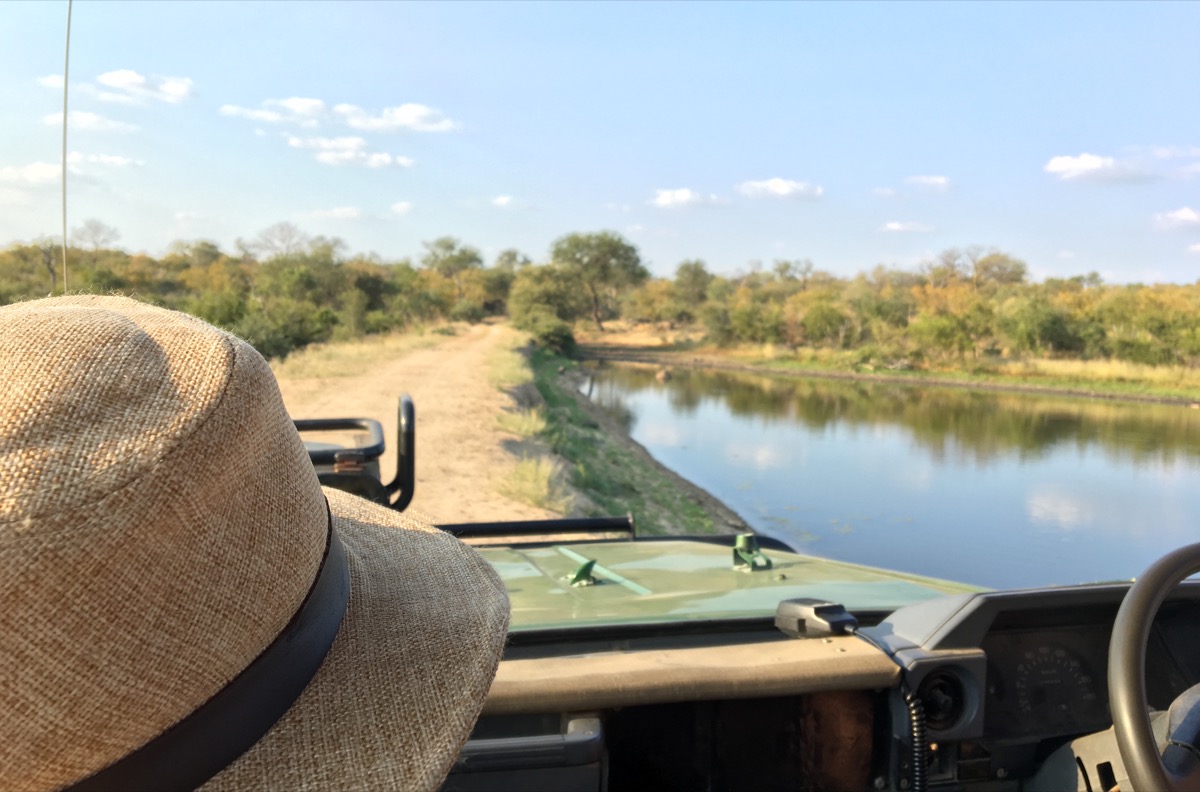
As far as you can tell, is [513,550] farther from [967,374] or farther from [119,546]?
[967,374]

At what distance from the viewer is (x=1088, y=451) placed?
2625 centimetres

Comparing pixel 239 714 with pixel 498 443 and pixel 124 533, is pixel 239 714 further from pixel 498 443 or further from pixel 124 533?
pixel 498 443

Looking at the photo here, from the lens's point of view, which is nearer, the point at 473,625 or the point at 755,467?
the point at 473,625

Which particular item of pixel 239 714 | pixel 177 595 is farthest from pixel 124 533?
pixel 239 714

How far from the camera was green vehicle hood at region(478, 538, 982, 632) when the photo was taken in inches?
96.8

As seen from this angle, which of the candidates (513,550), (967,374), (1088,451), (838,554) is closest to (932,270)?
(967,374)

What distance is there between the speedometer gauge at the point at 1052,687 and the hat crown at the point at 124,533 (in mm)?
1810

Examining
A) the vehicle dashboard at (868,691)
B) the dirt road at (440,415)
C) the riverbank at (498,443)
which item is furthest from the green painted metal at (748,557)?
the riverbank at (498,443)

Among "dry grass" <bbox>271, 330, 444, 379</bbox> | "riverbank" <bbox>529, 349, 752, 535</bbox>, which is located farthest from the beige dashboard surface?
"dry grass" <bbox>271, 330, 444, 379</bbox>

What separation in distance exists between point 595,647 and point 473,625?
103 centimetres

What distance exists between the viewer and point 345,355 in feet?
107

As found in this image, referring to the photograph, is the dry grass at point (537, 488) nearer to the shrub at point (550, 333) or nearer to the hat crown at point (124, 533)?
the hat crown at point (124, 533)

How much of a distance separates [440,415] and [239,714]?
783 inches

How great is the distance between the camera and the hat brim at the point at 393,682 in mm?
1027
